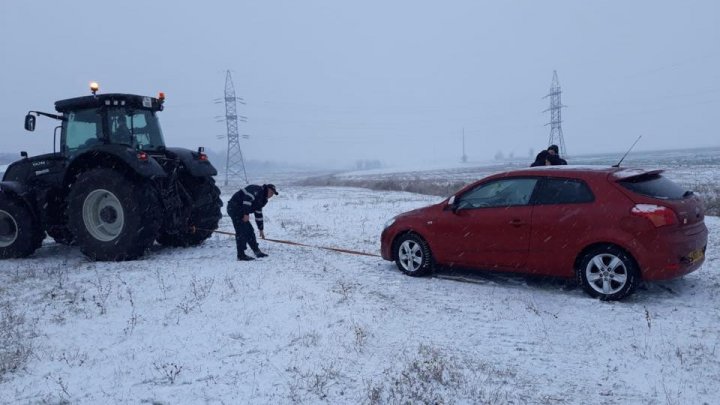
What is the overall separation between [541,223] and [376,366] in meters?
3.14

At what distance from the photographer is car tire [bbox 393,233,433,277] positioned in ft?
24.1

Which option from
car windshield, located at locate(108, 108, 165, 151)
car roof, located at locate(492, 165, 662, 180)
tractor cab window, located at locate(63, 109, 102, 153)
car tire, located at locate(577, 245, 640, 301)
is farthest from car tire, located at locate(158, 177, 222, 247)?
car tire, located at locate(577, 245, 640, 301)

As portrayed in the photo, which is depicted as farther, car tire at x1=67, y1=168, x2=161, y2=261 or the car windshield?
the car windshield

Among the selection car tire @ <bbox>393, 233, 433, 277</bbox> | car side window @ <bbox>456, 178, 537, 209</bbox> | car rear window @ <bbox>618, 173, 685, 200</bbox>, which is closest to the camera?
car rear window @ <bbox>618, 173, 685, 200</bbox>

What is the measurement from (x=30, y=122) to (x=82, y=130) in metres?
0.84

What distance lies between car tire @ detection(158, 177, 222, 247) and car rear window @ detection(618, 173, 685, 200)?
23.1 feet

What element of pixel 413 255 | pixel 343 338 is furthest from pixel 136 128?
pixel 343 338

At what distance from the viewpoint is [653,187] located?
5914 mm

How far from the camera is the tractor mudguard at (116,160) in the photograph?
25.8 feet

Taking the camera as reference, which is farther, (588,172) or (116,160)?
(116,160)

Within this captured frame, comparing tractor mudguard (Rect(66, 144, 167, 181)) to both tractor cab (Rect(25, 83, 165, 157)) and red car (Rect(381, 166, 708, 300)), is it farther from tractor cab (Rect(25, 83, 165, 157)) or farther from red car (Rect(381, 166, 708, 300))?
red car (Rect(381, 166, 708, 300))

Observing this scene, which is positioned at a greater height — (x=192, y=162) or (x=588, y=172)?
(x=192, y=162)

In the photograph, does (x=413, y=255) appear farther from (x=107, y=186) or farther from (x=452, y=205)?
(x=107, y=186)

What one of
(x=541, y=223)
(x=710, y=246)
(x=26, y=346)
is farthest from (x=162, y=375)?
(x=710, y=246)
